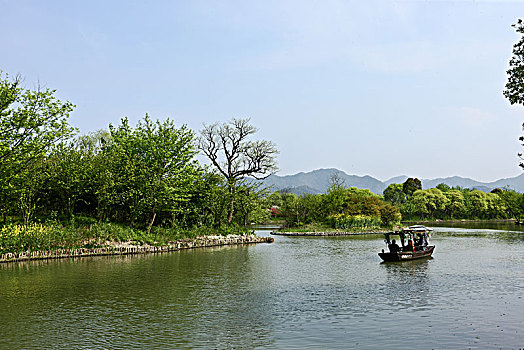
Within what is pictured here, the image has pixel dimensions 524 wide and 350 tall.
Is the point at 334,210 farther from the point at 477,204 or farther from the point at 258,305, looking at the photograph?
the point at 477,204

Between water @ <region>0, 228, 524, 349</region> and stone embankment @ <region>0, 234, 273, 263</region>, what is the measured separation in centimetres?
147

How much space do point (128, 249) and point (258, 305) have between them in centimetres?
2009

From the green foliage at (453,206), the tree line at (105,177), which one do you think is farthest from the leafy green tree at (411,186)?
the tree line at (105,177)

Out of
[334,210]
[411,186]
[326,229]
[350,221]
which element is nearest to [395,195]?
[411,186]

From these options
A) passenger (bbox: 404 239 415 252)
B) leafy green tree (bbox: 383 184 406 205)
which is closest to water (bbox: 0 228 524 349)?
passenger (bbox: 404 239 415 252)

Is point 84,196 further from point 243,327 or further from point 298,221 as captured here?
point 298,221

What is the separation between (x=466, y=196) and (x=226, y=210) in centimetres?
10413

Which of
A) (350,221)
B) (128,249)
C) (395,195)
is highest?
(395,195)

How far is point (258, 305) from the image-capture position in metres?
17.4

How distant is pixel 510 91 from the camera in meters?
13.5

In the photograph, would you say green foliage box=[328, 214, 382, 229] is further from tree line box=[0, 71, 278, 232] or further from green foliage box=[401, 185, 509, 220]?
green foliage box=[401, 185, 509, 220]

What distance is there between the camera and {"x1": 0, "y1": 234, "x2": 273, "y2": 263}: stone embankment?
28.9 meters

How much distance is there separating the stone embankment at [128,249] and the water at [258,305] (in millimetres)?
1475

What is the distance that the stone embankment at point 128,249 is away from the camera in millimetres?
28931
